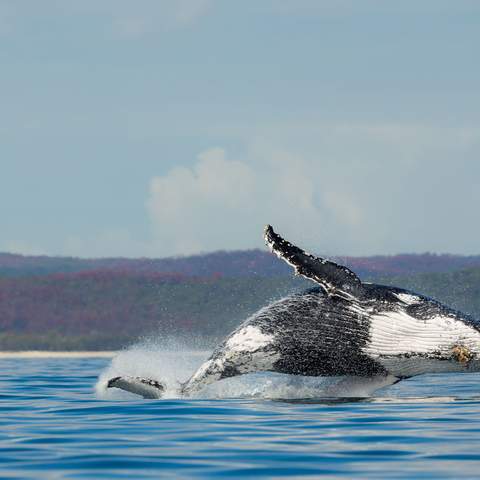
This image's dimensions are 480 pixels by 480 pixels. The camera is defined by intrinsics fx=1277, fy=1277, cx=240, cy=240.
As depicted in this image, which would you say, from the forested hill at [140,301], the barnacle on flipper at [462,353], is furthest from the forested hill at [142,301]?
the barnacle on flipper at [462,353]

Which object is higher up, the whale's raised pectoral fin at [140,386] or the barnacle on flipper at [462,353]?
the barnacle on flipper at [462,353]

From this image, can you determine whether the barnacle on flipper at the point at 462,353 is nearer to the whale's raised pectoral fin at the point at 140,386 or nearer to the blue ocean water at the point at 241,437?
the blue ocean water at the point at 241,437

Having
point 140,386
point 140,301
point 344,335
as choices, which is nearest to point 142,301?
point 140,301

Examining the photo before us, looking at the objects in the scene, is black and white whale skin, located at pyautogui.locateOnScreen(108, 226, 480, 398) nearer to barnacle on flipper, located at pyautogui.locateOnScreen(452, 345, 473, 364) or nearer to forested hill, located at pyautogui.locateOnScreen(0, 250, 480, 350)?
barnacle on flipper, located at pyautogui.locateOnScreen(452, 345, 473, 364)

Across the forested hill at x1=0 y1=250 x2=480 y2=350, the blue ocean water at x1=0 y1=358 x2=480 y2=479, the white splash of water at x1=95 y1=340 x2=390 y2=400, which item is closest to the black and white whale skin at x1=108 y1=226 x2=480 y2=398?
the white splash of water at x1=95 y1=340 x2=390 y2=400

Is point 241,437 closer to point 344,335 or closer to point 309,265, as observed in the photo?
point 309,265

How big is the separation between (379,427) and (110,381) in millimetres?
6124

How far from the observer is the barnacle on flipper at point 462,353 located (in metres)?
20.8

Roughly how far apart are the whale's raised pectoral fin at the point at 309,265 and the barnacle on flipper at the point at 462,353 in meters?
2.03

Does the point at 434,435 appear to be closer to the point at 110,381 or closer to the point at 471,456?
the point at 471,456

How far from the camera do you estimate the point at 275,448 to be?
1462 cm

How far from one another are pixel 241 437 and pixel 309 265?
5.44 metres

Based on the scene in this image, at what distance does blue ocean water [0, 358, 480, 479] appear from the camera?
13.2m

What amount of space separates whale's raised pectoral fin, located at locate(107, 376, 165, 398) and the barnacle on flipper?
16.2ft
